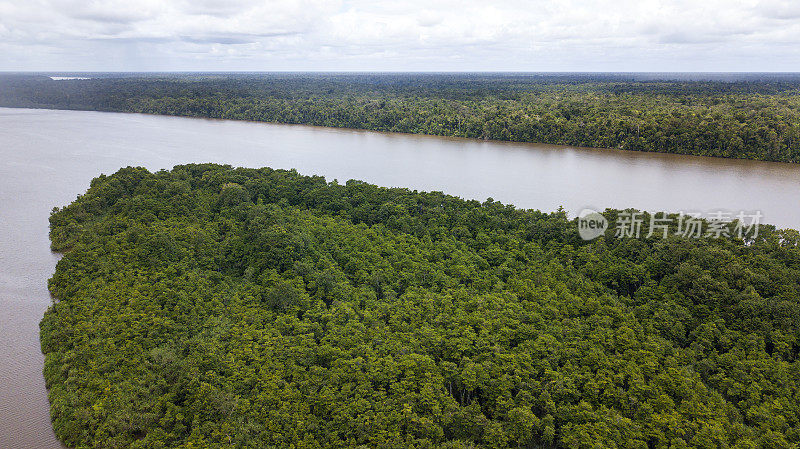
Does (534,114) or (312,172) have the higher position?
(534,114)

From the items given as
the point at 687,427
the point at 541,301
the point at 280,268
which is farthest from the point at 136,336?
the point at 687,427

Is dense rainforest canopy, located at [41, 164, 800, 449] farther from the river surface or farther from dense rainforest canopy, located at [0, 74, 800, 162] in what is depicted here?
dense rainforest canopy, located at [0, 74, 800, 162]

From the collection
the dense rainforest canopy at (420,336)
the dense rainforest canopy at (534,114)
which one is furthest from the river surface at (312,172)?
the dense rainforest canopy at (534,114)

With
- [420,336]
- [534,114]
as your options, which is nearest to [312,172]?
[420,336]

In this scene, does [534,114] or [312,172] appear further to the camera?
[534,114]

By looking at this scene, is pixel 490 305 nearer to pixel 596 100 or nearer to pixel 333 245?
pixel 333 245

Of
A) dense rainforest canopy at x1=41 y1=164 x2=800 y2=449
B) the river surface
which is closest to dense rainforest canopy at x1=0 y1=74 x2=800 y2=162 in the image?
the river surface

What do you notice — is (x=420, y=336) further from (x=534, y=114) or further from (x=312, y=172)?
(x=534, y=114)
